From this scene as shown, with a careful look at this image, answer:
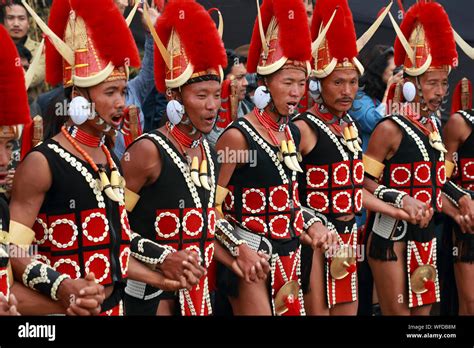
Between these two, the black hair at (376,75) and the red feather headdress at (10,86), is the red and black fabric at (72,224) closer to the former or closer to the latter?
the red feather headdress at (10,86)

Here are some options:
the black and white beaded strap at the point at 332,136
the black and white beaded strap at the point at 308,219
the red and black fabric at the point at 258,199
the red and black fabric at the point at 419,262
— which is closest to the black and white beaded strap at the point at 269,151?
Result: the red and black fabric at the point at 258,199

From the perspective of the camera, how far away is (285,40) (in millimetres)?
6871

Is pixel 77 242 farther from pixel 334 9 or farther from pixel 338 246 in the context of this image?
pixel 334 9

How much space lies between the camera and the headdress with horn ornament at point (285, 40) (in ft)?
22.5

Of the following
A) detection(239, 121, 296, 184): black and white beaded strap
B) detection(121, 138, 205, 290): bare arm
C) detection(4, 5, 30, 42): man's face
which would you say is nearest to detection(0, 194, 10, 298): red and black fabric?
detection(121, 138, 205, 290): bare arm

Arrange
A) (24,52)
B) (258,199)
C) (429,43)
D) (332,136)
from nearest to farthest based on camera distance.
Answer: (258,199) < (24,52) < (332,136) < (429,43)

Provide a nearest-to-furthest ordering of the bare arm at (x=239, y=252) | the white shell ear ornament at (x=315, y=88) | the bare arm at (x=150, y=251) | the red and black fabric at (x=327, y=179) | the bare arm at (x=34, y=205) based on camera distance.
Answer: the bare arm at (x=34, y=205) < the bare arm at (x=150, y=251) < the bare arm at (x=239, y=252) < the red and black fabric at (x=327, y=179) < the white shell ear ornament at (x=315, y=88)

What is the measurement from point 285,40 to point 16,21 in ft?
6.19

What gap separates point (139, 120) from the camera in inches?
273

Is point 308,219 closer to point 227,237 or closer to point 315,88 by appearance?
point 227,237

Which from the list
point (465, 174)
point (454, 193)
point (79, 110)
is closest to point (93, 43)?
point (79, 110)

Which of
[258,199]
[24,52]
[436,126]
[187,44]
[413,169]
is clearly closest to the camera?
[187,44]

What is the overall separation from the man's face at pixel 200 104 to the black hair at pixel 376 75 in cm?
321

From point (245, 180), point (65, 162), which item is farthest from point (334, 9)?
point (65, 162)
